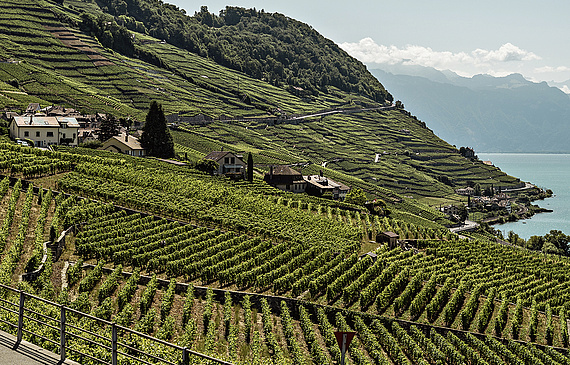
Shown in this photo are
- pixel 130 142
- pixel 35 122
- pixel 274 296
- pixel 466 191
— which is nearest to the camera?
pixel 274 296

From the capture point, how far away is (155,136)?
3575 inches

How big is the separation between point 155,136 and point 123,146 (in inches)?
234

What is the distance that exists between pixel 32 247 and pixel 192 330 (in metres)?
15.4

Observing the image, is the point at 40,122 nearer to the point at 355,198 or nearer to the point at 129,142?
the point at 129,142

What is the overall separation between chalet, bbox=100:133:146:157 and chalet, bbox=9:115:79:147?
18.7ft

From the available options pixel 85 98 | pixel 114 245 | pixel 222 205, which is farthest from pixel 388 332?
pixel 85 98

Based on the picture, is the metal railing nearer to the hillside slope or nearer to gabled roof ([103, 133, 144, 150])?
gabled roof ([103, 133, 144, 150])

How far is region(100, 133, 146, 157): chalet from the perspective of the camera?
8800 cm

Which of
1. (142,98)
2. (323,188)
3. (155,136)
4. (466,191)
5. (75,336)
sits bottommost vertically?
(466,191)

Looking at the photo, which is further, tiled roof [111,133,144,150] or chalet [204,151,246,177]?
chalet [204,151,246,177]

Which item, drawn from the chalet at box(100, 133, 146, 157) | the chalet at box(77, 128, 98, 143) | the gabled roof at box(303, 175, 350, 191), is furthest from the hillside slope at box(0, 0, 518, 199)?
the chalet at box(100, 133, 146, 157)

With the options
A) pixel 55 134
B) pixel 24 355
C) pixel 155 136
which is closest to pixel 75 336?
pixel 24 355

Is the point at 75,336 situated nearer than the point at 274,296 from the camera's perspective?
Yes

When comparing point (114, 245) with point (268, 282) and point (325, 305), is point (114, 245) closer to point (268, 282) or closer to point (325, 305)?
point (268, 282)
